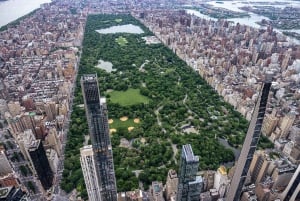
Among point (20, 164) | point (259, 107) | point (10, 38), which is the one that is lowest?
point (20, 164)

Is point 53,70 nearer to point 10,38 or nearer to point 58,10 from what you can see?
point 10,38

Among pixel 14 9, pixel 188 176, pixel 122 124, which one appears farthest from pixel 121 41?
pixel 14 9

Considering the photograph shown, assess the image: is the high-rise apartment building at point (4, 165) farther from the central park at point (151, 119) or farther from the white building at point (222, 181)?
the white building at point (222, 181)

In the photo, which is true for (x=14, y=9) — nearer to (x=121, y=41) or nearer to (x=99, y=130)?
(x=121, y=41)

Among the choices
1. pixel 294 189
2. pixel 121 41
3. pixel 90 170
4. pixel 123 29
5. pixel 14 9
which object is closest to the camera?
pixel 90 170

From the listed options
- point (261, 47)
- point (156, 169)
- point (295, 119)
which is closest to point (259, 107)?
point (156, 169)

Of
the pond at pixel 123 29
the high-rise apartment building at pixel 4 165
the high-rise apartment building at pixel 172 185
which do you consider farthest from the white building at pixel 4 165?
the pond at pixel 123 29
